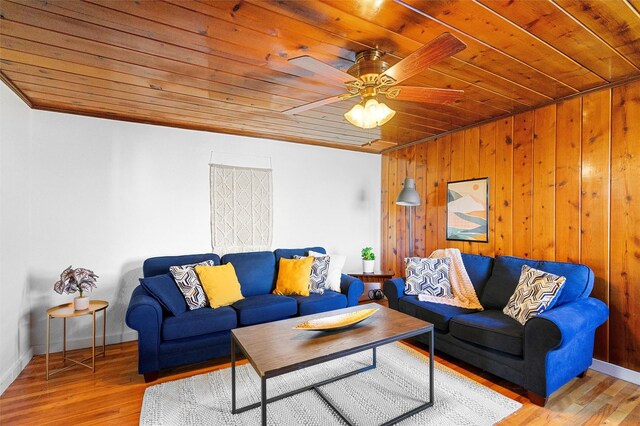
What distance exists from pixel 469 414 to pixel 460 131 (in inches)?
118

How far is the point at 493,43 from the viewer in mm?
1874

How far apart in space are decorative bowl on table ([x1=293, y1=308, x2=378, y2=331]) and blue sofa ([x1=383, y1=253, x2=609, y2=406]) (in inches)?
35.5

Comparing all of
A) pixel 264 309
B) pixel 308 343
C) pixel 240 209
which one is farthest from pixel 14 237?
pixel 308 343

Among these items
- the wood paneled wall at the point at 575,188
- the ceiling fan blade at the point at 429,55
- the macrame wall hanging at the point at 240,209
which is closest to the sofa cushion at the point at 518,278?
the wood paneled wall at the point at 575,188

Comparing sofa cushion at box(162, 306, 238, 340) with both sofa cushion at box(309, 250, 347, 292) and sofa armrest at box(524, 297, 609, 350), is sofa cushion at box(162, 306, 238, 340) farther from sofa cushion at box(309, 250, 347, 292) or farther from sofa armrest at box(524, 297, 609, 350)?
sofa armrest at box(524, 297, 609, 350)

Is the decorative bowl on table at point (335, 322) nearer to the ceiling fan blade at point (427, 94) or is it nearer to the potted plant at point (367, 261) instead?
the ceiling fan blade at point (427, 94)

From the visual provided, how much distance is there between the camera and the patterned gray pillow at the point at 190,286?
2.85 m

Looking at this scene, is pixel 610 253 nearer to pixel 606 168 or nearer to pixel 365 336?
pixel 606 168

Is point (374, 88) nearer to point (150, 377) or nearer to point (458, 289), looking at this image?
point (458, 289)

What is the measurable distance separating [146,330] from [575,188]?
12.8ft

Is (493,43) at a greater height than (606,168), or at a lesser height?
greater

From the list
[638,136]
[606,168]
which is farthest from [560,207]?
[638,136]

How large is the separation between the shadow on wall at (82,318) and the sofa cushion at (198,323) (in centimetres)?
108

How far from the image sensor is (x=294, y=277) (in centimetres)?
338
